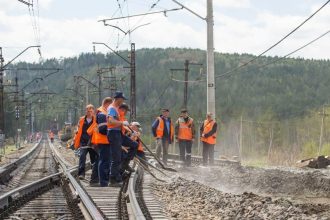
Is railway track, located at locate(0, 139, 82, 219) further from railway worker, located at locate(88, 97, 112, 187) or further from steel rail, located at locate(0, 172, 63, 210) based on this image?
railway worker, located at locate(88, 97, 112, 187)

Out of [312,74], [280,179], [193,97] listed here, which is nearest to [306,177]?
[280,179]

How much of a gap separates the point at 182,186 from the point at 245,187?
2.43 m

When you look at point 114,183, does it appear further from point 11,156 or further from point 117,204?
point 11,156

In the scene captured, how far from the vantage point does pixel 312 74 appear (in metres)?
196

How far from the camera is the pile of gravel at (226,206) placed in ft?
26.6

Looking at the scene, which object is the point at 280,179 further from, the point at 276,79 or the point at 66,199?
the point at 276,79

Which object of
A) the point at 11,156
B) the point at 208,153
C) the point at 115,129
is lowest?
the point at 11,156

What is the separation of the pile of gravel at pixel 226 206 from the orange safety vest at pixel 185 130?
7678mm

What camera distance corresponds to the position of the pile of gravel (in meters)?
8.12

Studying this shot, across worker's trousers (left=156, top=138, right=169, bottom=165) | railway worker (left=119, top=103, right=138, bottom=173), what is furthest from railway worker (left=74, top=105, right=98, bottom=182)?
worker's trousers (left=156, top=138, right=169, bottom=165)

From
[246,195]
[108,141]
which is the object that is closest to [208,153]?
[108,141]

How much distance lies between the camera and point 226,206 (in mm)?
9578

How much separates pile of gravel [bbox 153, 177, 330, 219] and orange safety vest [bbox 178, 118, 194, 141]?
7678 millimetres

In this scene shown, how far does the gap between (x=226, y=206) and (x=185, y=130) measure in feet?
34.9
